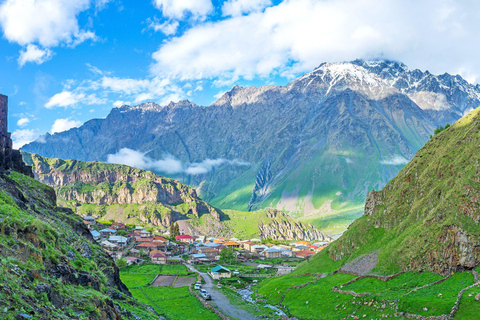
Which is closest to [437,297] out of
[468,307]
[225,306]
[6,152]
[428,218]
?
[468,307]

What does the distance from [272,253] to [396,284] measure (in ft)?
425

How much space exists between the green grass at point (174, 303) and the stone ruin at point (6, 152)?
1329 inches

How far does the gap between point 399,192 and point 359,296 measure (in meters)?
42.0

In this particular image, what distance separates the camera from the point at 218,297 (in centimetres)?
8119

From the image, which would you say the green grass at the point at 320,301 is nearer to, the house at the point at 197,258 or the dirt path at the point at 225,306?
the dirt path at the point at 225,306

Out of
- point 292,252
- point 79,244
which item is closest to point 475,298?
point 79,244

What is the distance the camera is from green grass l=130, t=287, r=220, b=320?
63750mm

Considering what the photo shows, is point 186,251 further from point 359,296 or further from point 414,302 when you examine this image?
point 414,302

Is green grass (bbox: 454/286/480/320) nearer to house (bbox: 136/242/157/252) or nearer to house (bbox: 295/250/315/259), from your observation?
house (bbox: 136/242/157/252)

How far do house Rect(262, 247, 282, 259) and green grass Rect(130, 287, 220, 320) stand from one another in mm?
105101

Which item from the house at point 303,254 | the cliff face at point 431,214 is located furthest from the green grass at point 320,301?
the house at point 303,254

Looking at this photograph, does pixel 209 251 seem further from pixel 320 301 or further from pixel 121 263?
pixel 320 301

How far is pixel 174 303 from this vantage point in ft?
238

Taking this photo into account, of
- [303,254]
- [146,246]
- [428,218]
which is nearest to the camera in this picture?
[428,218]
